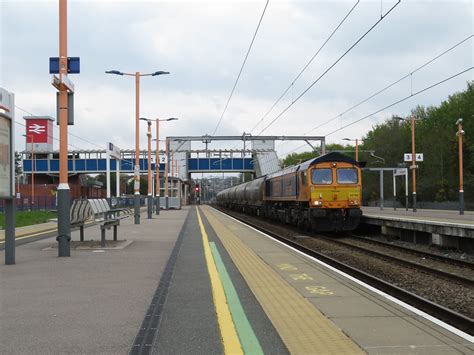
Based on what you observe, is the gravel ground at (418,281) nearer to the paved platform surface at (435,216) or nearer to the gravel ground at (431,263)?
the gravel ground at (431,263)

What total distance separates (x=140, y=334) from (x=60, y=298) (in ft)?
7.46

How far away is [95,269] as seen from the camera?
10070 millimetres

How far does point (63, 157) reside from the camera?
40.0 feet

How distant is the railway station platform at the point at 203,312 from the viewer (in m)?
5.16

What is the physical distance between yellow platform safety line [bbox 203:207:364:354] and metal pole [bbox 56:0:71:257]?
4309 mm

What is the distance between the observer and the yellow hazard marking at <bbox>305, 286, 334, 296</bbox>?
26.0ft

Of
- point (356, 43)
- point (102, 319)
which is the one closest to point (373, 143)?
point (356, 43)

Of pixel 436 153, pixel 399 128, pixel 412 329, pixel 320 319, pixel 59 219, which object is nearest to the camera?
pixel 412 329

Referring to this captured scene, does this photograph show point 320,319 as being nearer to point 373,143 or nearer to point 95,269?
point 95,269

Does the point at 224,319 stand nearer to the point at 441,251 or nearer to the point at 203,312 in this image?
the point at 203,312

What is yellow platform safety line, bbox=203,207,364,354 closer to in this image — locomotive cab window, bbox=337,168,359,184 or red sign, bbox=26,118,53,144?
locomotive cab window, bbox=337,168,359,184

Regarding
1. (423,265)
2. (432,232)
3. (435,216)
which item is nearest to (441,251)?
(432,232)

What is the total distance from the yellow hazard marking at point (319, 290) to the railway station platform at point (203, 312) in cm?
1

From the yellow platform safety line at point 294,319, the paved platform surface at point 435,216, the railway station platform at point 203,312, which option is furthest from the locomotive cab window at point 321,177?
the yellow platform safety line at point 294,319
